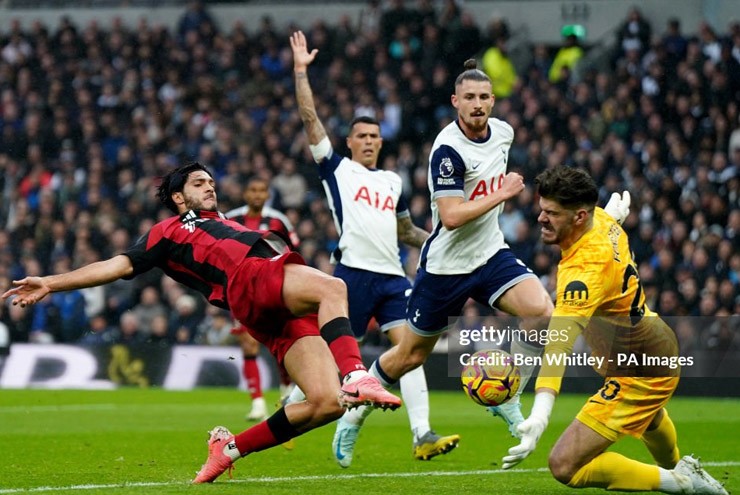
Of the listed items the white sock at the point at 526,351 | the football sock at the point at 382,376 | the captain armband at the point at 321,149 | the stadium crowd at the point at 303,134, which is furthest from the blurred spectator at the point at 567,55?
the white sock at the point at 526,351

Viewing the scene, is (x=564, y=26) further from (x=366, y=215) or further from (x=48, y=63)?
(x=366, y=215)

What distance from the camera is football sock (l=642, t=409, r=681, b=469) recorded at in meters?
7.66

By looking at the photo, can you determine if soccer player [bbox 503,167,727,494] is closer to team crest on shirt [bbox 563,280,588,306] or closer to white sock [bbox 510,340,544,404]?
team crest on shirt [bbox 563,280,588,306]

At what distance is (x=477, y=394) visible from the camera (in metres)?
7.71

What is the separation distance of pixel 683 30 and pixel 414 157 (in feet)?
18.3

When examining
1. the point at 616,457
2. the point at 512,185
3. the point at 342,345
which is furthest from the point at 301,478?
the point at 512,185

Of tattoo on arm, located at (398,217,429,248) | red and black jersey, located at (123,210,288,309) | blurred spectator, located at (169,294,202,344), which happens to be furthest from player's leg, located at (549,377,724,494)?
blurred spectator, located at (169,294,202,344)

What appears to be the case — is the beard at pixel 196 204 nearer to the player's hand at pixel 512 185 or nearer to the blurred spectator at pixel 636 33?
the player's hand at pixel 512 185

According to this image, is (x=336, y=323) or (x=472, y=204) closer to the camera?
(x=336, y=323)

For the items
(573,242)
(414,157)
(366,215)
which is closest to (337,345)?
(573,242)

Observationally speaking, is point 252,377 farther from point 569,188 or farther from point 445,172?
point 569,188

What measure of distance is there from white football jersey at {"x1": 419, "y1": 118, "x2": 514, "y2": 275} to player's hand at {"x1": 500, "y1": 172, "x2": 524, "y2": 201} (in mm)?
797

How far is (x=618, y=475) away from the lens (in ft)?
23.8

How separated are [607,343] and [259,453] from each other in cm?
386
